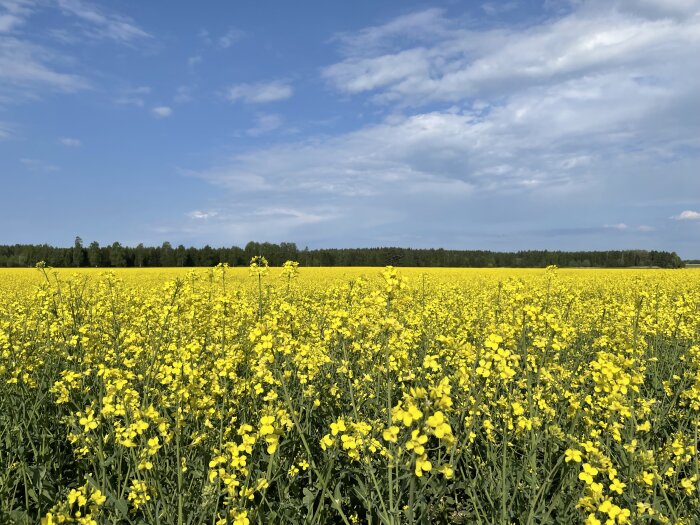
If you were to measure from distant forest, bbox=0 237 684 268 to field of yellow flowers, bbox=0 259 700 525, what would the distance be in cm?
5007

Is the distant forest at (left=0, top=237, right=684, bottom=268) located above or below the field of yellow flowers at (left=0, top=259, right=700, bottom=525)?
above

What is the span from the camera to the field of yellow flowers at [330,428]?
8.74ft

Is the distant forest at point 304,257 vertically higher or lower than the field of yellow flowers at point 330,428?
higher

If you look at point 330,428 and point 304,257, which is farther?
point 304,257

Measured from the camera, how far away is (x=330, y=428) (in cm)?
416

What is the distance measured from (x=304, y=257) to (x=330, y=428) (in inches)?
2382

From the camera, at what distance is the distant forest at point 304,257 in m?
58.3

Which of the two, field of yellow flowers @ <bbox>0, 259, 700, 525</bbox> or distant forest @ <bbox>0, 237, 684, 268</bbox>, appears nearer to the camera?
field of yellow flowers @ <bbox>0, 259, 700, 525</bbox>

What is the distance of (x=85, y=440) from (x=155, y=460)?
0.68 m

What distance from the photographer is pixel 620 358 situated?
2.64 m

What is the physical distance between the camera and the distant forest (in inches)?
2296

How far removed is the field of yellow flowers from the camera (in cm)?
266

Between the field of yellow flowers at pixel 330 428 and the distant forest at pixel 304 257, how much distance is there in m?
50.1

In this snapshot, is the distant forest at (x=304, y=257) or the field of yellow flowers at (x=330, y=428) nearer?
the field of yellow flowers at (x=330, y=428)
